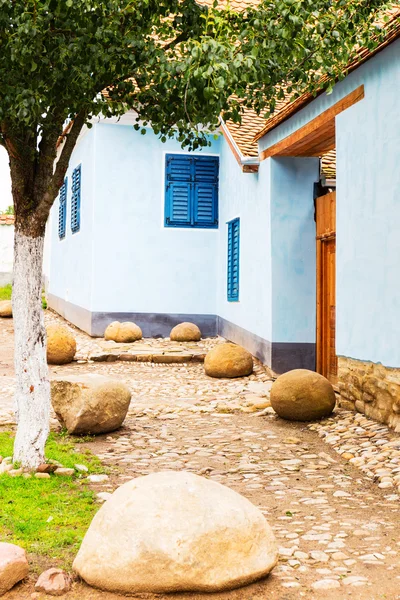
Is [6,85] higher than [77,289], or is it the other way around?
[6,85]

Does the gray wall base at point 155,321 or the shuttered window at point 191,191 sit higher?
the shuttered window at point 191,191

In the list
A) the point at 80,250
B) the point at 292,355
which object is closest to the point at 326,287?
the point at 292,355

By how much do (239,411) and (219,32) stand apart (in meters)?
4.71

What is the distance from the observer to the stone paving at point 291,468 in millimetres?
3598

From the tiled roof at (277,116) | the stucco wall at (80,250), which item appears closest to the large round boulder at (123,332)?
the stucco wall at (80,250)

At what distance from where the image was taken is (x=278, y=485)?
525 centimetres

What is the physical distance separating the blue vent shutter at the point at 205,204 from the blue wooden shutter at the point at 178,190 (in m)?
0.14

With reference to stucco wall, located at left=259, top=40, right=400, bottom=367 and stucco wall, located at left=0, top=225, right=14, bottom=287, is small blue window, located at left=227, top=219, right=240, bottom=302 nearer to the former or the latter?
stucco wall, located at left=259, top=40, right=400, bottom=367

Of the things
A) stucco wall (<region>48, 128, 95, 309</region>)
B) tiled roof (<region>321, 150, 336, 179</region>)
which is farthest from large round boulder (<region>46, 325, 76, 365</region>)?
tiled roof (<region>321, 150, 336, 179</region>)

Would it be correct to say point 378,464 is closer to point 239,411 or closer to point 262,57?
point 239,411

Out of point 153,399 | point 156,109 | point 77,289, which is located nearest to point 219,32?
point 156,109

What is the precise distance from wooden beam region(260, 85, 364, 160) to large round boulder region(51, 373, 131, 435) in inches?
167

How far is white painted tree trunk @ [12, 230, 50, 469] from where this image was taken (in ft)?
17.9

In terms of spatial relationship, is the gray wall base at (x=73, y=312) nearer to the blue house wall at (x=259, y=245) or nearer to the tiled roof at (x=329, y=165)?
the blue house wall at (x=259, y=245)
